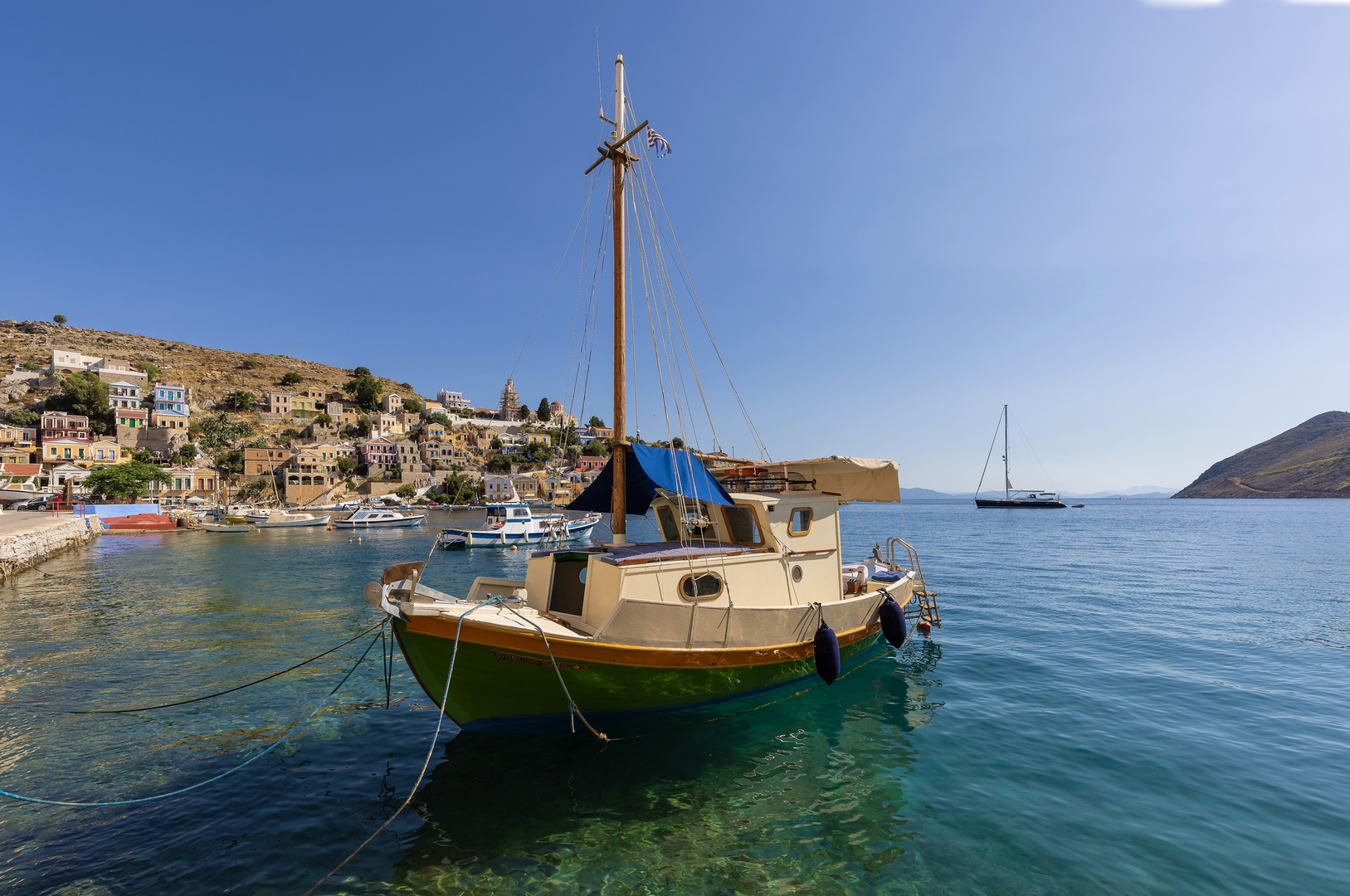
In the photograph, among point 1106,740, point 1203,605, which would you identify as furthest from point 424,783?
point 1203,605

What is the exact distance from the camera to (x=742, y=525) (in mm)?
11070

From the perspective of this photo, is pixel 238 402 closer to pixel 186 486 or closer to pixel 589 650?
pixel 186 486

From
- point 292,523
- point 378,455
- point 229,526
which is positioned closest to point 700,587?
point 229,526

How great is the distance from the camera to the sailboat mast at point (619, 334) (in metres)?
9.82

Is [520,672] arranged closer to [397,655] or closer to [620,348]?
[620,348]

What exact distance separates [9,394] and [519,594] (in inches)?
6143

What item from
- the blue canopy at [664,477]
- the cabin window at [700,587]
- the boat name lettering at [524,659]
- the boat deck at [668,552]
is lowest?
the boat name lettering at [524,659]

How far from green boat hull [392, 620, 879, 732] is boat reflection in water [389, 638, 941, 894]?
0.45 metres

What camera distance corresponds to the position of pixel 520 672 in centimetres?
797

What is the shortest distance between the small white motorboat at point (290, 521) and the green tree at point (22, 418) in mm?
68620

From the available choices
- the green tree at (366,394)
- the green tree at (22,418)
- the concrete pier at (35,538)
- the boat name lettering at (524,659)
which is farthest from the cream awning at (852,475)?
the green tree at (366,394)

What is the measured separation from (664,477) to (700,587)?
202cm

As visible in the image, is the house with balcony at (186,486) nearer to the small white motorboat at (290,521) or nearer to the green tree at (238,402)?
the small white motorboat at (290,521)

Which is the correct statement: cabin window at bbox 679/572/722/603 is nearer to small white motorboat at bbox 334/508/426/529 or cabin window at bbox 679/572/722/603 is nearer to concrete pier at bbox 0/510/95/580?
concrete pier at bbox 0/510/95/580
